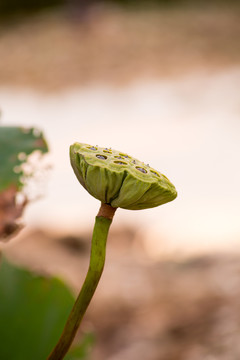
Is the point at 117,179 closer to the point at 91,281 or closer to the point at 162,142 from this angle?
the point at 91,281

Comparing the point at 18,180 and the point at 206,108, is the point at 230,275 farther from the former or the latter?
the point at 206,108

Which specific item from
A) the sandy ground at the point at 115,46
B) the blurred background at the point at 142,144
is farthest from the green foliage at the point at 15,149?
the sandy ground at the point at 115,46

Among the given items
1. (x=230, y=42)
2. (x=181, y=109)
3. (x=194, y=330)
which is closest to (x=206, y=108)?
(x=181, y=109)

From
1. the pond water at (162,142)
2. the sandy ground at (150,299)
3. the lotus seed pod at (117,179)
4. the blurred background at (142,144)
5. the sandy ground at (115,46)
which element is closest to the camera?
the lotus seed pod at (117,179)

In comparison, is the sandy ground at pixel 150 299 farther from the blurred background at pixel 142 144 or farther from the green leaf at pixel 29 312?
the green leaf at pixel 29 312

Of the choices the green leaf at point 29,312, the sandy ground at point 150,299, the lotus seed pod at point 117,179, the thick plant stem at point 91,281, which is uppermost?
the lotus seed pod at point 117,179

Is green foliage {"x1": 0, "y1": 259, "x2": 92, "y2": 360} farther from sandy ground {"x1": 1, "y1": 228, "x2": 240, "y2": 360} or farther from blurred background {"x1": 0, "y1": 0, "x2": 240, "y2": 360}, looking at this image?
sandy ground {"x1": 1, "y1": 228, "x2": 240, "y2": 360}
